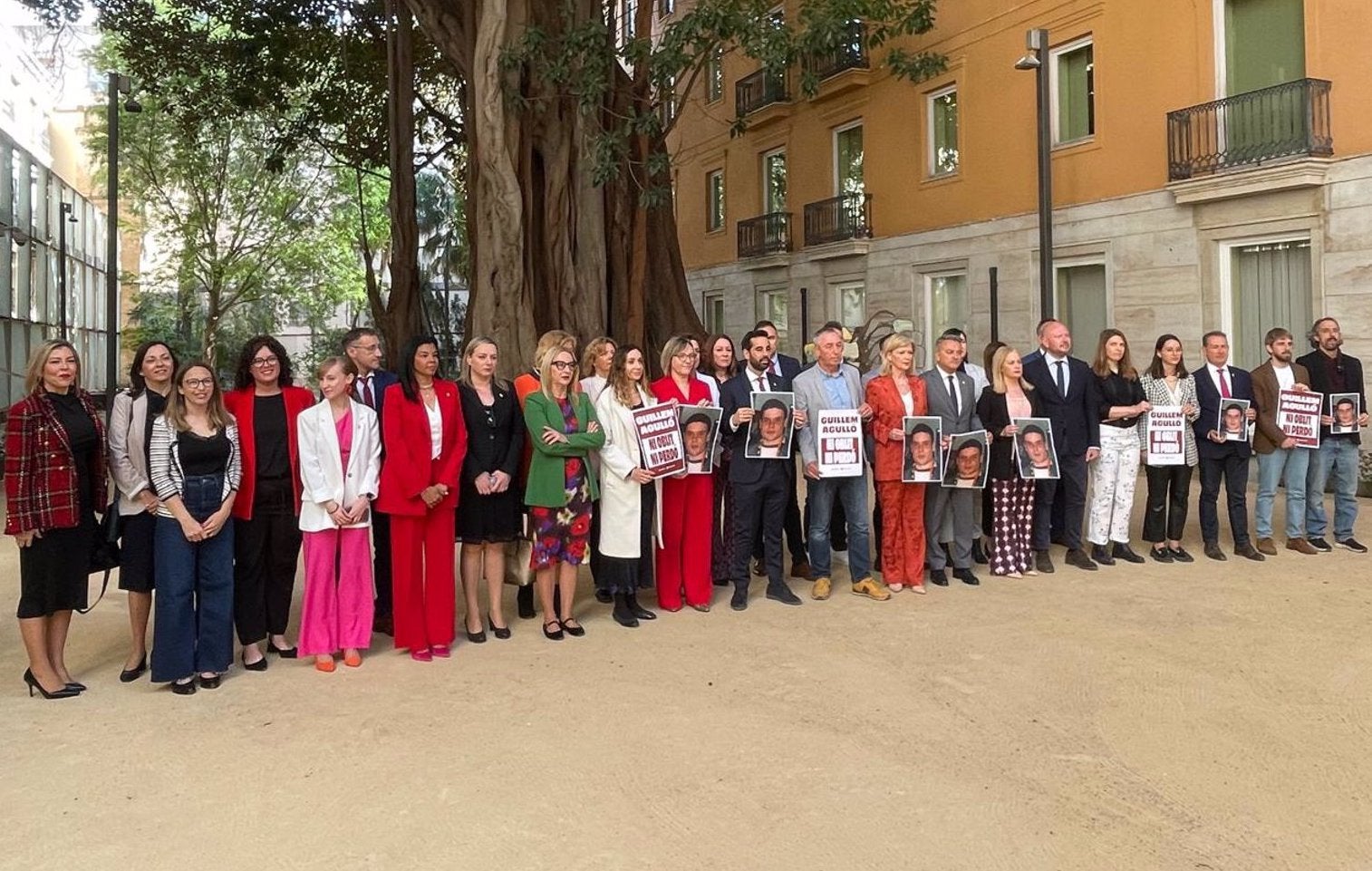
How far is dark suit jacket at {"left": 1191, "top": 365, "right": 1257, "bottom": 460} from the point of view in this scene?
336 inches

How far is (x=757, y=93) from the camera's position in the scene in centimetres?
2431

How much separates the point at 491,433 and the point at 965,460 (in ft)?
10.8

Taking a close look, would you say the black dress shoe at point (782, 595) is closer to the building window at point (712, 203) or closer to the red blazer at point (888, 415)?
the red blazer at point (888, 415)

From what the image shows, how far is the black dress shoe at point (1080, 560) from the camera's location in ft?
27.0

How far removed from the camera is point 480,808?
12.8 feet

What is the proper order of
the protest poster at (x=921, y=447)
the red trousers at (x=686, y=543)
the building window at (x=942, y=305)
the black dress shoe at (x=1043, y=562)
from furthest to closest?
the building window at (x=942, y=305)
the black dress shoe at (x=1043, y=562)
the protest poster at (x=921, y=447)
the red trousers at (x=686, y=543)

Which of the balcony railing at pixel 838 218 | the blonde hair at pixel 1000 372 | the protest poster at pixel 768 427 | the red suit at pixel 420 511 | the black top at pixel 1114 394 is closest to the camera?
the red suit at pixel 420 511

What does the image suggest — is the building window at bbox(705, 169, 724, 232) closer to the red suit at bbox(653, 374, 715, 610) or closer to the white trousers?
the white trousers

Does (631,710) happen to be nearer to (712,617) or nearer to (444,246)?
(712,617)

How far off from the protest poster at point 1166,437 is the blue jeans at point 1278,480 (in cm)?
82

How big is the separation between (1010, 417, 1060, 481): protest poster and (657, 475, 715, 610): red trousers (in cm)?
233

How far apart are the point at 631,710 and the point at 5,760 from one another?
2.57 m

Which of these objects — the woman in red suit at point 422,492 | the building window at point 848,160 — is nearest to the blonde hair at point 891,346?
the woman in red suit at point 422,492

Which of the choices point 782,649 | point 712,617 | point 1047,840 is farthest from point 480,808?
point 712,617
